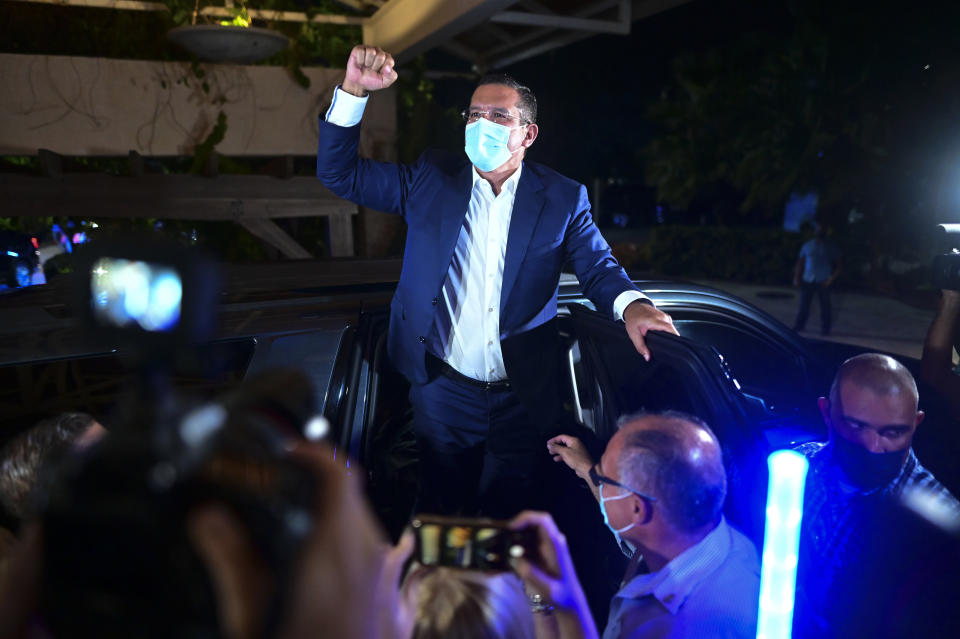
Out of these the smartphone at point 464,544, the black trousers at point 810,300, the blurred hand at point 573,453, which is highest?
the smartphone at point 464,544

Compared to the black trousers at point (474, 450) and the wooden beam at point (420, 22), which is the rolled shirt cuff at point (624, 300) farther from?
the wooden beam at point (420, 22)

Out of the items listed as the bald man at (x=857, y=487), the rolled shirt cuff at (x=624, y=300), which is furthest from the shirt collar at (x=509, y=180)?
the bald man at (x=857, y=487)

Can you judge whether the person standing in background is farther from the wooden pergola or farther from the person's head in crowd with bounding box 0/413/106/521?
the person's head in crowd with bounding box 0/413/106/521

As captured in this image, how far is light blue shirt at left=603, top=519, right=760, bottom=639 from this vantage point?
1.54 meters

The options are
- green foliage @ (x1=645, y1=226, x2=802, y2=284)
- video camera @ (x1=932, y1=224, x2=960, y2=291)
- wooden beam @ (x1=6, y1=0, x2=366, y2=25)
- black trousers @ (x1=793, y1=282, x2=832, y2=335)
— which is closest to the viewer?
video camera @ (x1=932, y1=224, x2=960, y2=291)

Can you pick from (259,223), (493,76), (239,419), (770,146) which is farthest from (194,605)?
(770,146)

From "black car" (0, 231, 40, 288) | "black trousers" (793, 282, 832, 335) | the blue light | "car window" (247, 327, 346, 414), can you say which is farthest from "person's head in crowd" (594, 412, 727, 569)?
"black trousers" (793, 282, 832, 335)

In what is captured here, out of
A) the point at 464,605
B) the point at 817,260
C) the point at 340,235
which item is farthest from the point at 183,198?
the point at 817,260

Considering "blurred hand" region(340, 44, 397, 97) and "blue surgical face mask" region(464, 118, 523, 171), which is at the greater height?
"blurred hand" region(340, 44, 397, 97)

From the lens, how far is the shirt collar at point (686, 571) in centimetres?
158

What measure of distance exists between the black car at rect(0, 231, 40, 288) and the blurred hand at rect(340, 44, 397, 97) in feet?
6.55

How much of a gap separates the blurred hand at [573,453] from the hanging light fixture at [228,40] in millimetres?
3647

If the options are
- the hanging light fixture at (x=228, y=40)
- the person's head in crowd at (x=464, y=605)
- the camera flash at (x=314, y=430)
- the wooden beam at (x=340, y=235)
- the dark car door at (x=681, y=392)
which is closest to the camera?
the camera flash at (x=314, y=430)

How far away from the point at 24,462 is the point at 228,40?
12.6 ft
